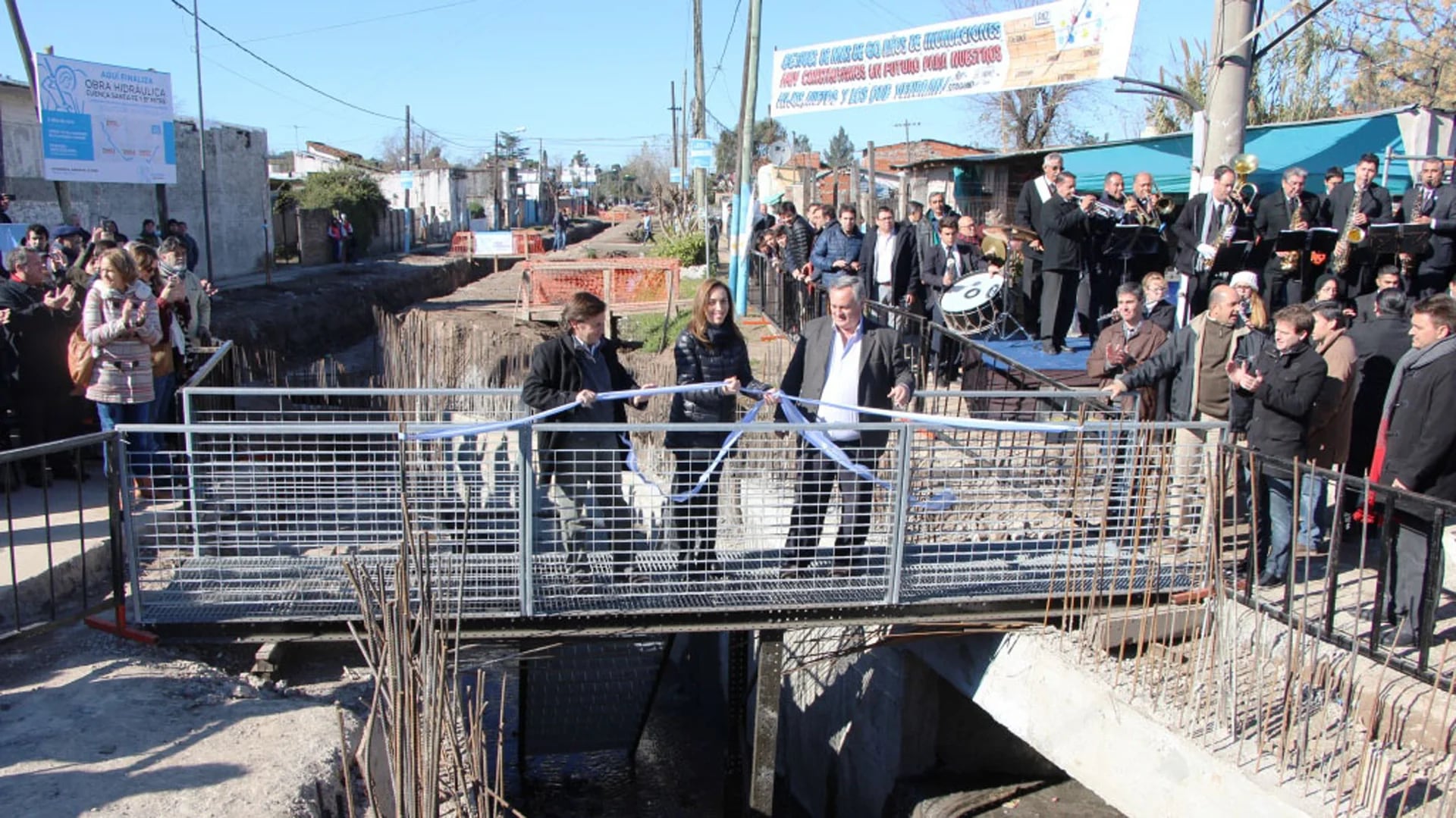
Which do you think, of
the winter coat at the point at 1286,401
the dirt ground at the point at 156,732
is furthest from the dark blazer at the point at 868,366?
the dirt ground at the point at 156,732

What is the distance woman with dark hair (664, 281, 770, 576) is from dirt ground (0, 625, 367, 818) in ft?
6.08

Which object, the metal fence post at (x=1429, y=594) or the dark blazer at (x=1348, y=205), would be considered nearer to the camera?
the metal fence post at (x=1429, y=594)

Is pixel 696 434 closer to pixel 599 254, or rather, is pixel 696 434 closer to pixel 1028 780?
pixel 1028 780

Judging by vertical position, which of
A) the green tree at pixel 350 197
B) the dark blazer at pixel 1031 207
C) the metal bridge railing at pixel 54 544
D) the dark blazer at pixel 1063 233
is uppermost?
the green tree at pixel 350 197

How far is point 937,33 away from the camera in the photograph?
1268 cm

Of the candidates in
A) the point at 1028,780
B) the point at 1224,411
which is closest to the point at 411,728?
the point at 1224,411

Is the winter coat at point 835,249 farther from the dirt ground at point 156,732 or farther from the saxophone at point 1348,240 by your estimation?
the dirt ground at point 156,732

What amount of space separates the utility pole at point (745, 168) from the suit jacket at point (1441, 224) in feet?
27.2

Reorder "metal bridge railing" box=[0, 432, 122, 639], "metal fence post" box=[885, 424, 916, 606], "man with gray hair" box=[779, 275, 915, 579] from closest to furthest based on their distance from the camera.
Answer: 1. "metal bridge railing" box=[0, 432, 122, 639]
2. "metal fence post" box=[885, 424, 916, 606]
3. "man with gray hair" box=[779, 275, 915, 579]

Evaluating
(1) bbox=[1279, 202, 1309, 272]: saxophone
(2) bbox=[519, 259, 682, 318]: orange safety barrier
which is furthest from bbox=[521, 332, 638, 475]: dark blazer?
(2) bbox=[519, 259, 682, 318]: orange safety barrier

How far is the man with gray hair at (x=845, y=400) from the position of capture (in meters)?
5.72

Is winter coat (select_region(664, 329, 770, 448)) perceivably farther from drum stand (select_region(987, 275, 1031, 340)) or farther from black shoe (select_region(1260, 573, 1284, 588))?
drum stand (select_region(987, 275, 1031, 340))

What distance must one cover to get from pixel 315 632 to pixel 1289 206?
26.2 ft

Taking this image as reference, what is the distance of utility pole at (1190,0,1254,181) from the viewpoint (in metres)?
8.24
